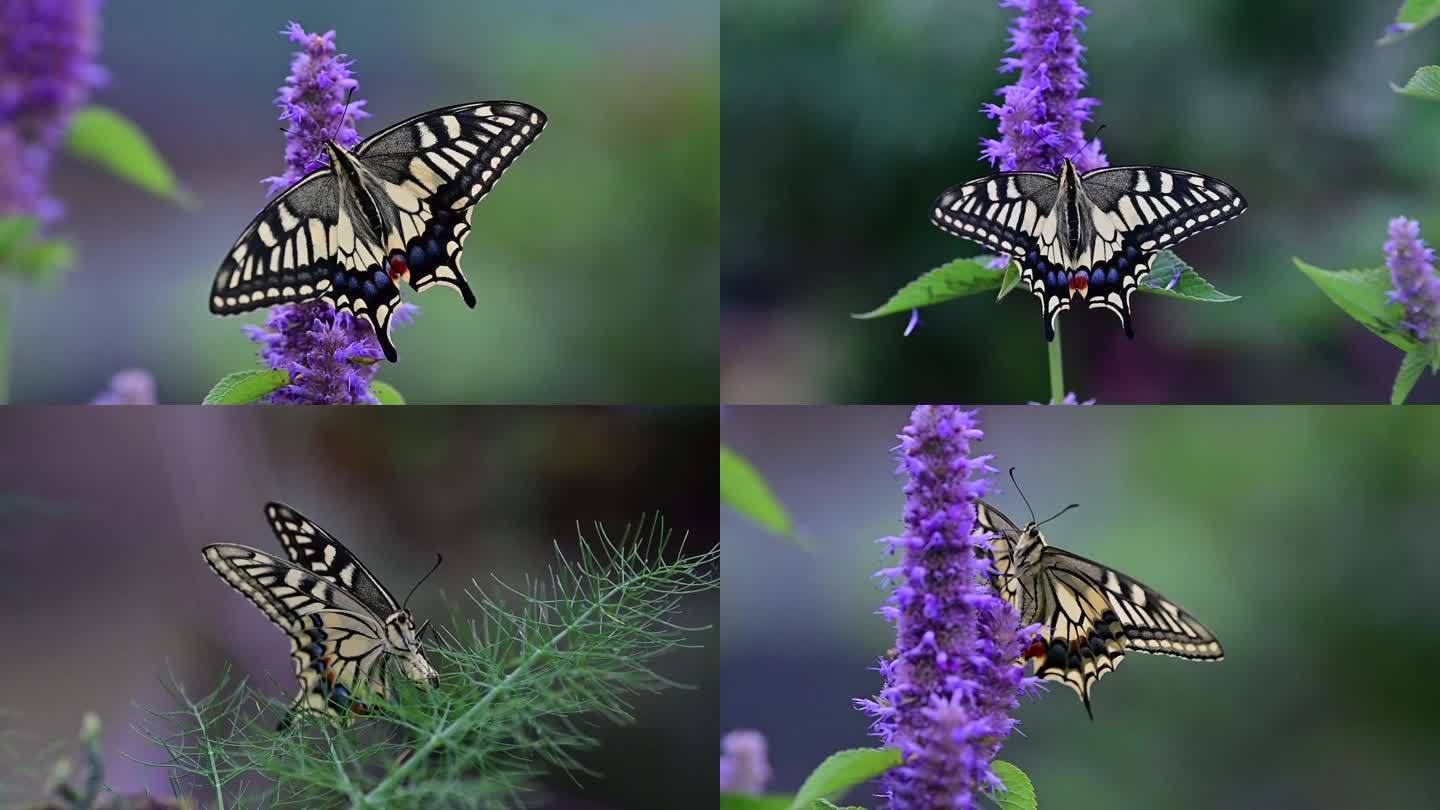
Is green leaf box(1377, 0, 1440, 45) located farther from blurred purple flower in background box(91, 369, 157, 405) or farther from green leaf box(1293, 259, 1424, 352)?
blurred purple flower in background box(91, 369, 157, 405)

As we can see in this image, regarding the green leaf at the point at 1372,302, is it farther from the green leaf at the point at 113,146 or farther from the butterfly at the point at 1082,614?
the green leaf at the point at 113,146

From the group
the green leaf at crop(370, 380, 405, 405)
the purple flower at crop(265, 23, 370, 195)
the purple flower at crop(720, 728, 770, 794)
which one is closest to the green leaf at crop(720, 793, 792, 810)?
the purple flower at crop(720, 728, 770, 794)

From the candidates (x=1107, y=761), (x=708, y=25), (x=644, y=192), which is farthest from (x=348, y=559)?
(x=1107, y=761)

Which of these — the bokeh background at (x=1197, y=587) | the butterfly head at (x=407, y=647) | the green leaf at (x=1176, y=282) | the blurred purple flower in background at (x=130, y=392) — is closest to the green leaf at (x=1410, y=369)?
the green leaf at (x=1176, y=282)

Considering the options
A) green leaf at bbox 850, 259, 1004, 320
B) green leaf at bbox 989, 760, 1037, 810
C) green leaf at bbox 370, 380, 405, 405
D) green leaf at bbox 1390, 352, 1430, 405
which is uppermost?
green leaf at bbox 850, 259, 1004, 320

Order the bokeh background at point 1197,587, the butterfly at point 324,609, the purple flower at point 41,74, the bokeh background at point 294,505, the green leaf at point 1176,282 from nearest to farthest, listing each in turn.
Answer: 1. the purple flower at point 41,74
2. the green leaf at point 1176,282
3. the butterfly at point 324,609
4. the bokeh background at point 1197,587
5. the bokeh background at point 294,505

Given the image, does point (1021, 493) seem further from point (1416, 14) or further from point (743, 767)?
point (1416, 14)
